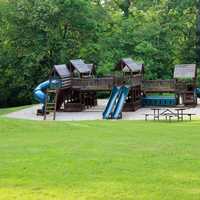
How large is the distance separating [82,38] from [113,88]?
1366cm

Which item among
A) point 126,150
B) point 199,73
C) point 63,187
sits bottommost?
point 199,73

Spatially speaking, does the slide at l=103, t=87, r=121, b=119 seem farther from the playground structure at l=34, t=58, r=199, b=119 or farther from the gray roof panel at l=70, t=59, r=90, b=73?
the gray roof panel at l=70, t=59, r=90, b=73

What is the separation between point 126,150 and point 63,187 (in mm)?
4785

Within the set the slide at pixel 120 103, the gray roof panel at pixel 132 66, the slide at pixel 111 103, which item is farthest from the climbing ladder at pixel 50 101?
the gray roof panel at pixel 132 66

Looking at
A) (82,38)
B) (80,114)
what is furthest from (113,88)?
(82,38)

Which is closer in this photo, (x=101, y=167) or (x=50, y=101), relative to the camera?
(x=101, y=167)

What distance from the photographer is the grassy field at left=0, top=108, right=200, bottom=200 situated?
8.31 meters

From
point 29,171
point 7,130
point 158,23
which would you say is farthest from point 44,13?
point 29,171

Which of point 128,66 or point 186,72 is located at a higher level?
point 128,66

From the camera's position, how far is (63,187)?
28.8 ft

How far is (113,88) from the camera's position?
35.0 m

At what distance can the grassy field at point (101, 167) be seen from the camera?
27.3 ft

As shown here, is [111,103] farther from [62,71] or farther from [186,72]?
[186,72]

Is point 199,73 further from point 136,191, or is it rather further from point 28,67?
point 136,191
